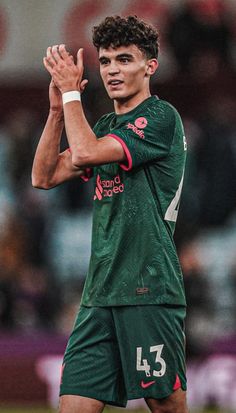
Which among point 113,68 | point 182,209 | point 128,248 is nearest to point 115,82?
point 113,68

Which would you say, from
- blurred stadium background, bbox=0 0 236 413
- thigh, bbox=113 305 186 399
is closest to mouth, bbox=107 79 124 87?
thigh, bbox=113 305 186 399

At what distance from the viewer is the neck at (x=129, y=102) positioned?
6.00 m

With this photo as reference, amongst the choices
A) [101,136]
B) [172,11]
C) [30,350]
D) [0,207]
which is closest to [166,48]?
[172,11]

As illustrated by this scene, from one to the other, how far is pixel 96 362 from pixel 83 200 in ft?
20.8

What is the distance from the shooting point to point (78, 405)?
5.79 metres

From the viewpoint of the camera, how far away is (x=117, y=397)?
589 centimetres

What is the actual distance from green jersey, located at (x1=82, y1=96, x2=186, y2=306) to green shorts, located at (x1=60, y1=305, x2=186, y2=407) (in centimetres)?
8

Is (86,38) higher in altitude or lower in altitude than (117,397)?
higher

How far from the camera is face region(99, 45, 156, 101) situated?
5906mm

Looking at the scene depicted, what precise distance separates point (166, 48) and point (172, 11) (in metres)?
0.37

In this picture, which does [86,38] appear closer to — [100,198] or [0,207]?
[0,207]

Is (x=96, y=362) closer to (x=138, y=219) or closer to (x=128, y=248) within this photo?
(x=128, y=248)

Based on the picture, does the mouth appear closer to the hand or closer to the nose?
the nose

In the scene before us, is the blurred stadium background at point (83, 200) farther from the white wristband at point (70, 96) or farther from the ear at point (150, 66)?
the white wristband at point (70, 96)
